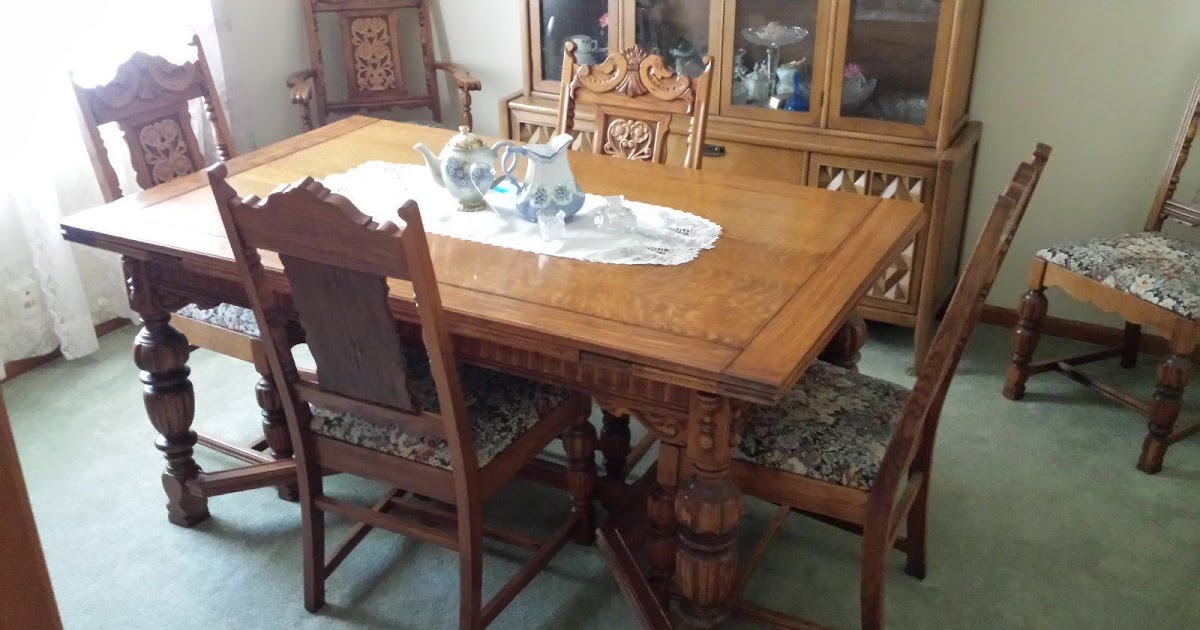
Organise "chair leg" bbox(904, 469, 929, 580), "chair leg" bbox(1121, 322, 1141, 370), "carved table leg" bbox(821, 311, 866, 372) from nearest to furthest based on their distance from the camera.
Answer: "chair leg" bbox(904, 469, 929, 580), "carved table leg" bbox(821, 311, 866, 372), "chair leg" bbox(1121, 322, 1141, 370)

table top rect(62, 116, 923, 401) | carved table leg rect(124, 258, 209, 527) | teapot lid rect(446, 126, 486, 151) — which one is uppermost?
teapot lid rect(446, 126, 486, 151)

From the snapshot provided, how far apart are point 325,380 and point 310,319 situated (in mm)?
136

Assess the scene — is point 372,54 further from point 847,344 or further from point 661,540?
point 661,540

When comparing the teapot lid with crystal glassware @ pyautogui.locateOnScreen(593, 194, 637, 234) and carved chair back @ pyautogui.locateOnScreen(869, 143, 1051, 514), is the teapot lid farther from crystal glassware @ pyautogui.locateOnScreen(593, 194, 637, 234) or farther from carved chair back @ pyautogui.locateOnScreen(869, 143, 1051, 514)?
carved chair back @ pyautogui.locateOnScreen(869, 143, 1051, 514)

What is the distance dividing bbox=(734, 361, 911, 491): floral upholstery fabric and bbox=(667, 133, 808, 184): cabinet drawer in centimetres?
121

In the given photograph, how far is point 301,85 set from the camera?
3371 millimetres

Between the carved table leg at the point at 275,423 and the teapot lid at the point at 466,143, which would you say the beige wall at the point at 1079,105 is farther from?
the teapot lid at the point at 466,143

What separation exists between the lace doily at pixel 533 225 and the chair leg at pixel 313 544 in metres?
0.56

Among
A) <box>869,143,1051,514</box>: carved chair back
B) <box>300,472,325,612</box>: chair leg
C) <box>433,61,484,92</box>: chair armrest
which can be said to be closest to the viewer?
<box>869,143,1051,514</box>: carved chair back

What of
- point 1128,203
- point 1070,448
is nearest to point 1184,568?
point 1070,448

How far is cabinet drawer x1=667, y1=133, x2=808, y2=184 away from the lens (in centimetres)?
300

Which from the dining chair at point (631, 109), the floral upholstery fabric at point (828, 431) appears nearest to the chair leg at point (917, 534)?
the floral upholstery fabric at point (828, 431)

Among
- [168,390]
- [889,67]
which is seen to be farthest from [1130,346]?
[168,390]

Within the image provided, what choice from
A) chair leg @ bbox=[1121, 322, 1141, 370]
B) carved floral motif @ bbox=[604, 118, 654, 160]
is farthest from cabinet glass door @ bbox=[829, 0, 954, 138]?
chair leg @ bbox=[1121, 322, 1141, 370]
